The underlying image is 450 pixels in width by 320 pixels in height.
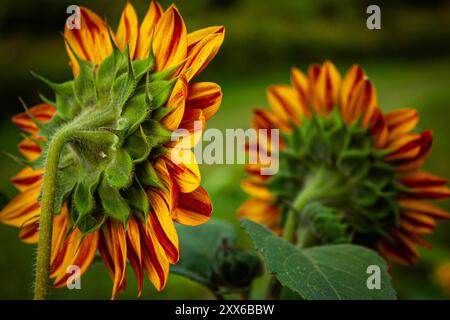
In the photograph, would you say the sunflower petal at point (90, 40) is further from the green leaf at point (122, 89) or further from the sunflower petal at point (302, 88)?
the sunflower petal at point (302, 88)

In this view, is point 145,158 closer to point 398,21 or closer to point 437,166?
point 437,166

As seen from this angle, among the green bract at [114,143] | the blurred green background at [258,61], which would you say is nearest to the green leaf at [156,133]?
the green bract at [114,143]

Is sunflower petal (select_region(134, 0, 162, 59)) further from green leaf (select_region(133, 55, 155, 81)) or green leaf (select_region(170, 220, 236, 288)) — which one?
green leaf (select_region(170, 220, 236, 288))

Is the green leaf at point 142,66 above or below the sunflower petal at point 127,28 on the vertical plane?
below

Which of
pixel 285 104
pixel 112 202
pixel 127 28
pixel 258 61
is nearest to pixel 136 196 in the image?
pixel 112 202

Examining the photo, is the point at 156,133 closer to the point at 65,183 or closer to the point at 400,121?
the point at 65,183

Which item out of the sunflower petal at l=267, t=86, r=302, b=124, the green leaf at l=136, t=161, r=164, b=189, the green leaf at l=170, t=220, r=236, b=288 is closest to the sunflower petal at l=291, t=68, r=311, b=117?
the sunflower petal at l=267, t=86, r=302, b=124
